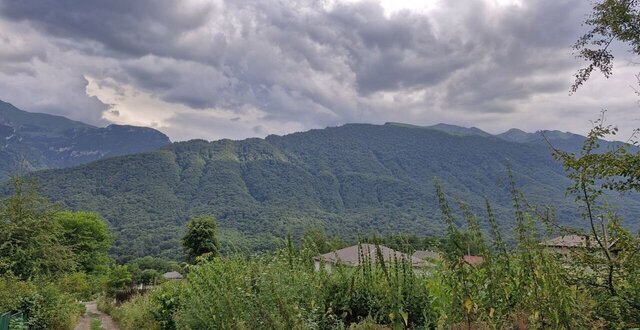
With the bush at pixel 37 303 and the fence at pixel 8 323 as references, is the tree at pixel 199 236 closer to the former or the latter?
the bush at pixel 37 303

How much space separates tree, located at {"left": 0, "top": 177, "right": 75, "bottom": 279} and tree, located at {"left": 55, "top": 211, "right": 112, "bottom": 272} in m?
31.3

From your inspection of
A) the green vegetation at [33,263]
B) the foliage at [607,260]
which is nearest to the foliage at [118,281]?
the green vegetation at [33,263]

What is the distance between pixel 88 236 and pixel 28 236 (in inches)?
1474

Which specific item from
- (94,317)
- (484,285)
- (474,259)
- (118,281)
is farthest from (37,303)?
(118,281)

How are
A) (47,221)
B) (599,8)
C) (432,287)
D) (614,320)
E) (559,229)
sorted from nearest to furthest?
(614,320) → (559,229) → (432,287) → (599,8) → (47,221)

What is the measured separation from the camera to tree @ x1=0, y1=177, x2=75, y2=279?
16.1 metres

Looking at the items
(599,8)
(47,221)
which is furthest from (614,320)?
(47,221)

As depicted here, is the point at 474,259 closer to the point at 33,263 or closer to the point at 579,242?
the point at 579,242

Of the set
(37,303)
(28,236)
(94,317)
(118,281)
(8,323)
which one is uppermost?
(28,236)

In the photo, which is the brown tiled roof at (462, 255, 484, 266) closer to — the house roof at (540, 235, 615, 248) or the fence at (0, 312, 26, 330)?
the house roof at (540, 235, 615, 248)

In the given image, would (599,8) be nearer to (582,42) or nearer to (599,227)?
(582,42)

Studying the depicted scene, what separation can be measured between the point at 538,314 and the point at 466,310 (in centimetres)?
55

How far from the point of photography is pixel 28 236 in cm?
1688

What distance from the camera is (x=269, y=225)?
488 feet
